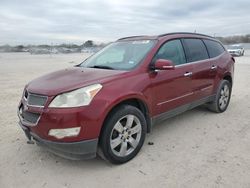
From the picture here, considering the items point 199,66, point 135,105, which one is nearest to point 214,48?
point 199,66

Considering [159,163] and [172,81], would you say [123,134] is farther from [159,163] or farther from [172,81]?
[172,81]

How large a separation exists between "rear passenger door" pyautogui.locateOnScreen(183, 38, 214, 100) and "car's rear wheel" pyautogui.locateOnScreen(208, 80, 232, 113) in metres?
0.36

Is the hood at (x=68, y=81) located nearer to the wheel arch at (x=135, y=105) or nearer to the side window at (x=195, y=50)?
the wheel arch at (x=135, y=105)

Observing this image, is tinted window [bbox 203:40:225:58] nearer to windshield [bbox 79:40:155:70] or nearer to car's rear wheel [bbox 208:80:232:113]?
car's rear wheel [bbox 208:80:232:113]

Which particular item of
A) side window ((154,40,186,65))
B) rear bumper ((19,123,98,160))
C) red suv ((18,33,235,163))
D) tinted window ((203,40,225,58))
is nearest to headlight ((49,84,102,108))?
red suv ((18,33,235,163))

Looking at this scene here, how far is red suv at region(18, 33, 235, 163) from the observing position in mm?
2973

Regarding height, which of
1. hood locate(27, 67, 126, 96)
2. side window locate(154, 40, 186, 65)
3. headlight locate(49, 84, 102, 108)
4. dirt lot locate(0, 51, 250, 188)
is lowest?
dirt lot locate(0, 51, 250, 188)

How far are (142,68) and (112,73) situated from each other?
18.0 inches

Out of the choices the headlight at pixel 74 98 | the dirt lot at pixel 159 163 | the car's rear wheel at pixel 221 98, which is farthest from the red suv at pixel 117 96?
the car's rear wheel at pixel 221 98

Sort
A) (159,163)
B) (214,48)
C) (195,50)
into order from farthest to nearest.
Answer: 1. (214,48)
2. (195,50)
3. (159,163)

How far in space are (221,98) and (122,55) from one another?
267 cm

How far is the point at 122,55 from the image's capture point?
4.22 metres

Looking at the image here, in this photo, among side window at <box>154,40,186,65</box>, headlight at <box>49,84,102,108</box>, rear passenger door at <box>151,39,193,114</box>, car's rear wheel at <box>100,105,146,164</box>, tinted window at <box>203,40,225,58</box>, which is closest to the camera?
headlight at <box>49,84,102,108</box>

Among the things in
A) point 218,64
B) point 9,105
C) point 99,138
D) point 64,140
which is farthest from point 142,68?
point 9,105
